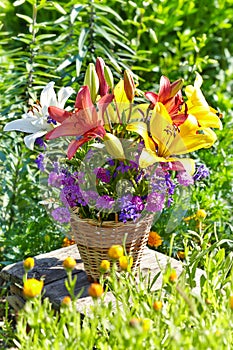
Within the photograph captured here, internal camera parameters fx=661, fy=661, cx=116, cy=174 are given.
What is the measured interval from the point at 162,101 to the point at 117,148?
0.21 m

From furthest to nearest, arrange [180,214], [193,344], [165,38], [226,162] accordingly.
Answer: [165,38] → [226,162] → [180,214] → [193,344]

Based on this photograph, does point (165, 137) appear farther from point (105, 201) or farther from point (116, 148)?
point (105, 201)

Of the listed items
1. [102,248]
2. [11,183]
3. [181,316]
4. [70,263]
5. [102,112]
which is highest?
[102,112]

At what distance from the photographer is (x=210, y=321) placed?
5.31ft

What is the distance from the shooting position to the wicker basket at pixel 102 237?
2.13 m

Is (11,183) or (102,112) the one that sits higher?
(102,112)

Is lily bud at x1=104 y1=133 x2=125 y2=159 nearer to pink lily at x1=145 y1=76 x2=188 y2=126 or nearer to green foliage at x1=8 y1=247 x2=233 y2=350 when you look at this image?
pink lily at x1=145 y1=76 x2=188 y2=126

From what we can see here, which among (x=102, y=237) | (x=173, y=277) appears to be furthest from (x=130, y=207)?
(x=173, y=277)

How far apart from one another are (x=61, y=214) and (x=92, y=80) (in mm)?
466

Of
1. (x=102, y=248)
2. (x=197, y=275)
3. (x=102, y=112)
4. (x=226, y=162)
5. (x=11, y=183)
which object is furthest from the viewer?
(x=226, y=162)

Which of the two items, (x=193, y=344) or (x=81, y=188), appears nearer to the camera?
(x=193, y=344)

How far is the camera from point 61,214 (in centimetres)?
221

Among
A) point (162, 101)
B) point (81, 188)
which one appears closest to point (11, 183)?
point (81, 188)

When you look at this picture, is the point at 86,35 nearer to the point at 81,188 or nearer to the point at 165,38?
the point at 81,188
